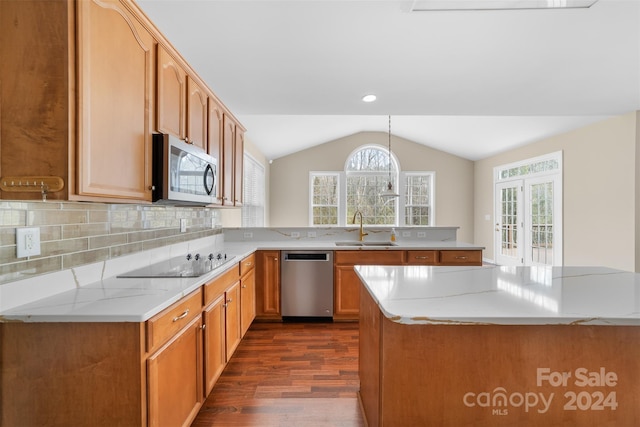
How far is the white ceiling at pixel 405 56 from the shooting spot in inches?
67.4

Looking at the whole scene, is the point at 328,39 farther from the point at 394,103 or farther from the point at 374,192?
the point at 374,192

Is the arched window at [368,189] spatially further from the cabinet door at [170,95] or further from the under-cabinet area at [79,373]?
the under-cabinet area at [79,373]

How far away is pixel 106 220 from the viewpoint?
1763 millimetres

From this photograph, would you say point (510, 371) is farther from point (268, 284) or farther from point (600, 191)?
point (600, 191)

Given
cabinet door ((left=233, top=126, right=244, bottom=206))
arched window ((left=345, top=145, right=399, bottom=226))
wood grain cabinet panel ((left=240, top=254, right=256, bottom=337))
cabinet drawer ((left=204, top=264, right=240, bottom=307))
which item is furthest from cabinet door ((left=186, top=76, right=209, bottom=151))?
arched window ((left=345, top=145, right=399, bottom=226))

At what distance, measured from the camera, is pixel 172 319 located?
139cm

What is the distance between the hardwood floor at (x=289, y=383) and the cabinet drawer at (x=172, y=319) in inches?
28.5

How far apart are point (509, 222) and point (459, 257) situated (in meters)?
3.95

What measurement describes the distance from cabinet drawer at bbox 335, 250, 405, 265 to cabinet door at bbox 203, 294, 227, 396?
1455 millimetres

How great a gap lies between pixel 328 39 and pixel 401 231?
2.54 meters

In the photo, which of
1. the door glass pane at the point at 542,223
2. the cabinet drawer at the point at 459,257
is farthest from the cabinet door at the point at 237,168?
the door glass pane at the point at 542,223

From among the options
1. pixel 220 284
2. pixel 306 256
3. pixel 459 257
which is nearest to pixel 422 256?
pixel 459 257

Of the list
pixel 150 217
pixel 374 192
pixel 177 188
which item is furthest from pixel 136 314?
pixel 374 192

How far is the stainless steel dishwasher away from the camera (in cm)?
330
